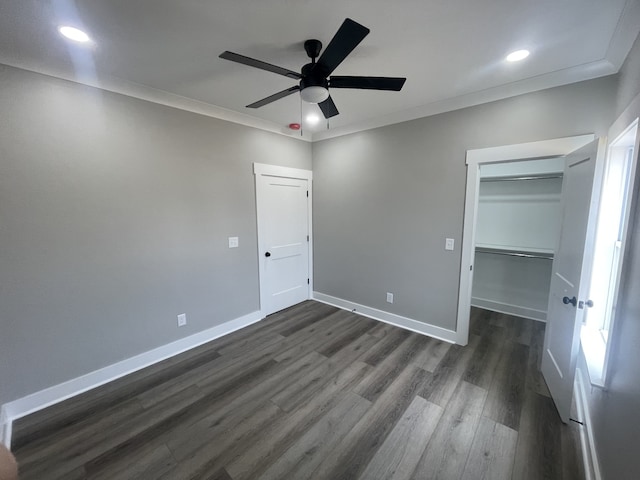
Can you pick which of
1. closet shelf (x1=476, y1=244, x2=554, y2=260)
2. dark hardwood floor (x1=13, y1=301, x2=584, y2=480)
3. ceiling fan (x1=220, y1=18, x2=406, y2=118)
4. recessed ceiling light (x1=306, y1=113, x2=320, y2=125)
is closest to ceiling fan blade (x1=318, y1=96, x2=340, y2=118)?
ceiling fan (x1=220, y1=18, x2=406, y2=118)

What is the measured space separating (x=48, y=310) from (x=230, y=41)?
8.17 ft

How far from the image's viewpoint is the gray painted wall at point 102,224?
189 cm

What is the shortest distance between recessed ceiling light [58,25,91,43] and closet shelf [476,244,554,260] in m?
4.59

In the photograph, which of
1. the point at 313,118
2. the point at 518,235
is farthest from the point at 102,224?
the point at 518,235

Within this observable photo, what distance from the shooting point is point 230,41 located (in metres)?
1.73

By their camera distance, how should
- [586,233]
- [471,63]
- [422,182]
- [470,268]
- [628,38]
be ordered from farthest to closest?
[422,182] → [470,268] → [471,63] → [586,233] → [628,38]

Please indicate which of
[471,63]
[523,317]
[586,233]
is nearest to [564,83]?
[471,63]

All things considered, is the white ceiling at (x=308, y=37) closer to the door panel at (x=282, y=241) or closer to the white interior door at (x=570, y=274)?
the white interior door at (x=570, y=274)

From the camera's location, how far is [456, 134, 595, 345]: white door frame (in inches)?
86.0

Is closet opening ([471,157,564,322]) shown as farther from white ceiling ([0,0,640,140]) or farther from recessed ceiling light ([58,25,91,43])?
recessed ceiling light ([58,25,91,43])

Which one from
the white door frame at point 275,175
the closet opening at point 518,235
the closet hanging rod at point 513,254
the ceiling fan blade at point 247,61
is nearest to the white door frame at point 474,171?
the closet opening at point 518,235

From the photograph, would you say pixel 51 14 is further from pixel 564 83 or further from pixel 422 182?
pixel 564 83

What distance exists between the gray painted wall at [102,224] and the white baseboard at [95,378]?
7cm

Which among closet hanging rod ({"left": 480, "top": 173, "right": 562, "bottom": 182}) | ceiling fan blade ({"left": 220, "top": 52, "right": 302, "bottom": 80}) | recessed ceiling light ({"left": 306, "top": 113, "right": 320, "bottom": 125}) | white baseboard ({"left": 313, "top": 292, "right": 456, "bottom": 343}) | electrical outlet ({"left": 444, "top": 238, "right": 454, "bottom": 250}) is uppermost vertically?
recessed ceiling light ({"left": 306, "top": 113, "right": 320, "bottom": 125})
